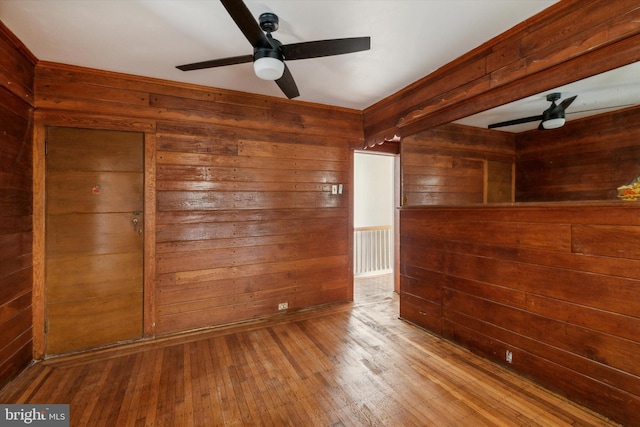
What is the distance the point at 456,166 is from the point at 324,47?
1.96 meters

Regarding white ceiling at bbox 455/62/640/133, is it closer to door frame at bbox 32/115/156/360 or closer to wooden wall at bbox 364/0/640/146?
wooden wall at bbox 364/0/640/146

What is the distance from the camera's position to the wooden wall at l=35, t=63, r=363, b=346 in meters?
2.67

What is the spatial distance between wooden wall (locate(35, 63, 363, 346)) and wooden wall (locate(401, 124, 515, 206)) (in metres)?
0.88

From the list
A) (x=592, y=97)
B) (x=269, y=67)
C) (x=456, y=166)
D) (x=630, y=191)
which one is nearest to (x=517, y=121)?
(x=592, y=97)

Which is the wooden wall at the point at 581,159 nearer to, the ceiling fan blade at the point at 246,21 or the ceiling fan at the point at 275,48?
the ceiling fan at the point at 275,48

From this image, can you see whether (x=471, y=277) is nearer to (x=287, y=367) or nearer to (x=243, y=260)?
(x=287, y=367)

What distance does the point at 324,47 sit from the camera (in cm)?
173

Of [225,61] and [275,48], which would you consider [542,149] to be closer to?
[275,48]

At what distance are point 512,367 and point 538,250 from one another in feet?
3.10

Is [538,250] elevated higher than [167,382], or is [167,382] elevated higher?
[538,250]

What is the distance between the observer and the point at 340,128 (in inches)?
143

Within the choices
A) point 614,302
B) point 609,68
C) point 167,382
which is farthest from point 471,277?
point 167,382

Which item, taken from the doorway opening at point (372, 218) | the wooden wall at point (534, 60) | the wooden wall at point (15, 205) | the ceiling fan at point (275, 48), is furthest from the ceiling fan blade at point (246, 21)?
the doorway opening at point (372, 218)

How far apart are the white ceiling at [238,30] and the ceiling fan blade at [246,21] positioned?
0.26 metres
